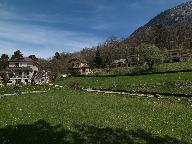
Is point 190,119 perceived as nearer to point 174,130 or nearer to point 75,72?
point 174,130

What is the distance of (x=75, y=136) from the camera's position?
22.1 metres

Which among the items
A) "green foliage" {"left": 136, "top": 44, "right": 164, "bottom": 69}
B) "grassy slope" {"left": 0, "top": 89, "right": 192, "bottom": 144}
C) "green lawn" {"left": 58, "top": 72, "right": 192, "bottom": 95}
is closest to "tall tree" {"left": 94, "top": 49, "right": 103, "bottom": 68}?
"green foliage" {"left": 136, "top": 44, "right": 164, "bottom": 69}

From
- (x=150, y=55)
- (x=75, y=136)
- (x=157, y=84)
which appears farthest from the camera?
(x=150, y=55)

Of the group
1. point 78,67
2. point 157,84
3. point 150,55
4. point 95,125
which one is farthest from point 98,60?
point 95,125

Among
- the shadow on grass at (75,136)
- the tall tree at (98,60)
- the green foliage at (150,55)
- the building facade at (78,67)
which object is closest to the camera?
the shadow on grass at (75,136)

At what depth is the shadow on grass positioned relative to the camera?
2109cm

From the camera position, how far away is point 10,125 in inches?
1016

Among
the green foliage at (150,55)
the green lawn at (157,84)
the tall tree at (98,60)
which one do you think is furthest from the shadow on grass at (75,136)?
the tall tree at (98,60)

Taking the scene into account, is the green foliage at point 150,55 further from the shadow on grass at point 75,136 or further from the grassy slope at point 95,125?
the shadow on grass at point 75,136

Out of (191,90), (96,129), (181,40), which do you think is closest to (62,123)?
(96,129)

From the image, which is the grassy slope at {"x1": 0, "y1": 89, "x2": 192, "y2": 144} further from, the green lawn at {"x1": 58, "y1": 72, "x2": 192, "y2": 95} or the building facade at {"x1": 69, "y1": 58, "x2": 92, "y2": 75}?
the building facade at {"x1": 69, "y1": 58, "x2": 92, "y2": 75}

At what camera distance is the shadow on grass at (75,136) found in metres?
21.1

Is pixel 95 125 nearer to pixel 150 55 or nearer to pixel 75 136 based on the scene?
pixel 75 136

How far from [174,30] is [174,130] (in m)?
148
